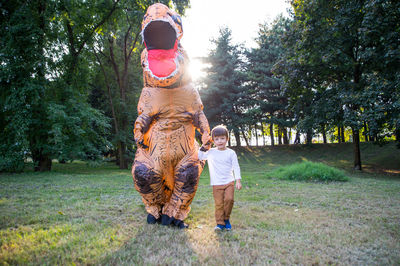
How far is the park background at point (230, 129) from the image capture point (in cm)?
243

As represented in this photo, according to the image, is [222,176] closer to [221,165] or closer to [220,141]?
[221,165]

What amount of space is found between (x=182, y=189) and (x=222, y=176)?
53cm

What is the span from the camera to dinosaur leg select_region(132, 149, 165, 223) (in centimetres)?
288

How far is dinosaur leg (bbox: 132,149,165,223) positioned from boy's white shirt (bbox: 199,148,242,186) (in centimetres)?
61

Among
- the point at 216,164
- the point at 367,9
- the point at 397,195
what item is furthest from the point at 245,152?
the point at 216,164

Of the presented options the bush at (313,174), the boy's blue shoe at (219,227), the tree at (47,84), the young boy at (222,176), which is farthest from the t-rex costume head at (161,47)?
the tree at (47,84)

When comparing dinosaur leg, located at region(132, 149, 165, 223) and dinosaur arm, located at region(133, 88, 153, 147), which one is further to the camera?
dinosaur arm, located at region(133, 88, 153, 147)

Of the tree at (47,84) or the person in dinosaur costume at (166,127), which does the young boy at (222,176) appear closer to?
the person in dinosaur costume at (166,127)

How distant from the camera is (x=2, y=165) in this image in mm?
8414

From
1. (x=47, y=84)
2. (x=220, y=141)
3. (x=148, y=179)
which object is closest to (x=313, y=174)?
(x=220, y=141)

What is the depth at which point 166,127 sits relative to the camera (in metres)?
3.06

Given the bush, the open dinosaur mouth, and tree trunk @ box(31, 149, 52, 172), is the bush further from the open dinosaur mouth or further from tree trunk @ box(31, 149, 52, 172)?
tree trunk @ box(31, 149, 52, 172)

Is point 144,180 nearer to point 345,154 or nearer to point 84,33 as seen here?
point 84,33

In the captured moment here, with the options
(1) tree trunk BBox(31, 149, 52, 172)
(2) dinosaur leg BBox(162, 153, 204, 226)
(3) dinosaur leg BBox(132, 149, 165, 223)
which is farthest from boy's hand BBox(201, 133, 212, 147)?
(1) tree trunk BBox(31, 149, 52, 172)
